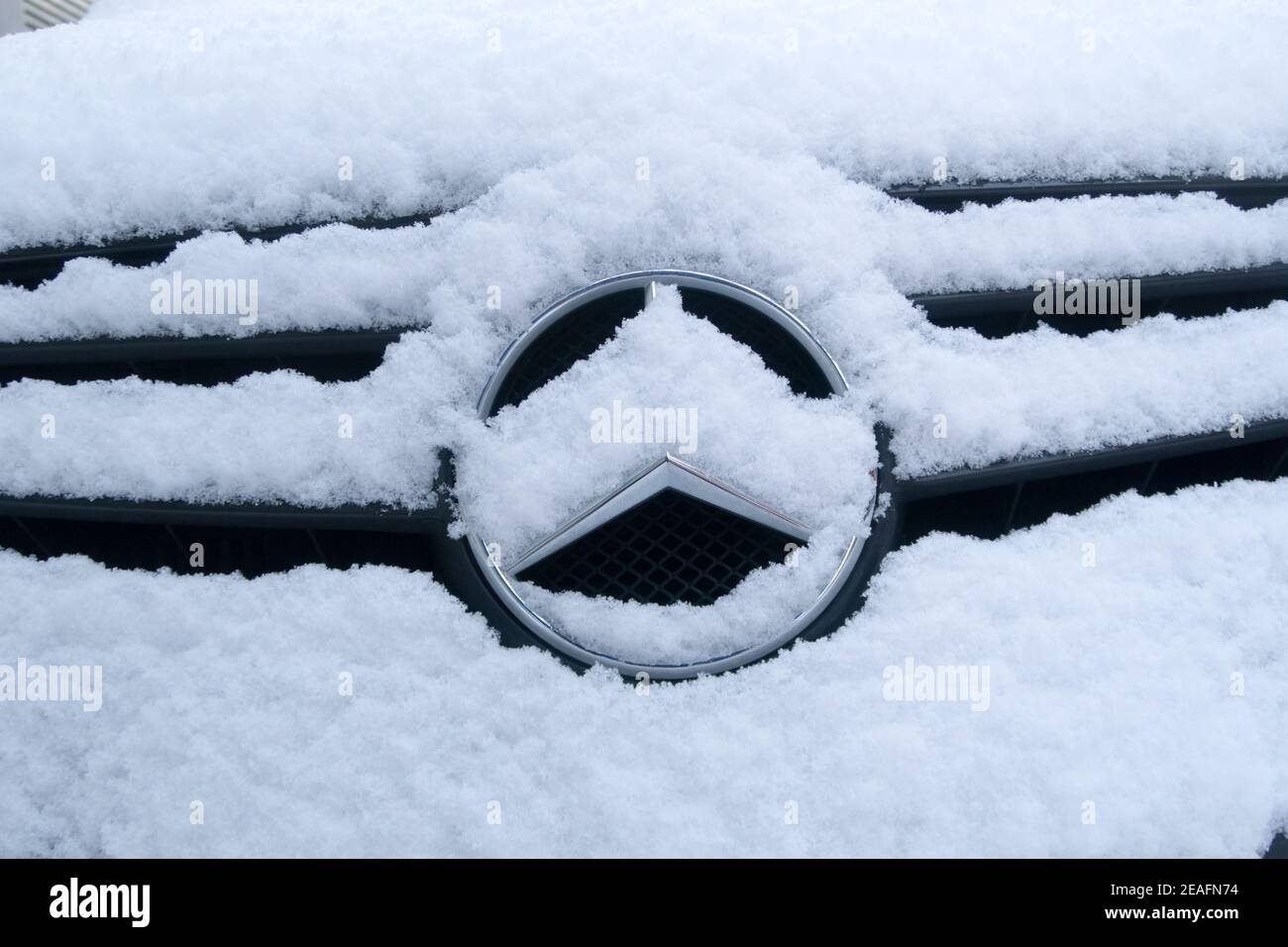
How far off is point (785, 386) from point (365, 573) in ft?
2.41

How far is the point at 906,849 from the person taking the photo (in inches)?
48.4

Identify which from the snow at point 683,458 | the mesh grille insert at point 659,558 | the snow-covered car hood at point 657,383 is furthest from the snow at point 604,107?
the mesh grille insert at point 659,558

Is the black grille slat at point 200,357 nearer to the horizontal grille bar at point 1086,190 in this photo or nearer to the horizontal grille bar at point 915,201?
the horizontal grille bar at point 915,201

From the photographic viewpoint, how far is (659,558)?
1.41 metres

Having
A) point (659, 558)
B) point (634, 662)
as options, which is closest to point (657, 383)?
point (659, 558)

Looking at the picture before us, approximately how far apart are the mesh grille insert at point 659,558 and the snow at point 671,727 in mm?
136

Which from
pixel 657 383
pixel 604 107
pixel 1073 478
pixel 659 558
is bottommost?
pixel 659 558

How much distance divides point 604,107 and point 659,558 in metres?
0.77

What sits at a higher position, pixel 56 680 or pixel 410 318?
pixel 410 318

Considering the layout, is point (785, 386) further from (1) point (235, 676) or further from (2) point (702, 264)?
(1) point (235, 676)

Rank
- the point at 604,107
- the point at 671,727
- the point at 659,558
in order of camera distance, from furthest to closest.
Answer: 1. the point at 604,107
2. the point at 659,558
3. the point at 671,727

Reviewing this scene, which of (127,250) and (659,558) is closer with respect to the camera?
(659,558)

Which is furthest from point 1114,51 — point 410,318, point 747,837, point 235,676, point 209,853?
point 209,853

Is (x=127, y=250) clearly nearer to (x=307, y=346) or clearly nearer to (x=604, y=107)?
(x=307, y=346)
